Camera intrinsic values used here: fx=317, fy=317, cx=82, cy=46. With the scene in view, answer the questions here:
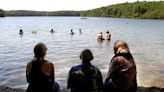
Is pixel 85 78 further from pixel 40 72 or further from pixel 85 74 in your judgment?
pixel 40 72

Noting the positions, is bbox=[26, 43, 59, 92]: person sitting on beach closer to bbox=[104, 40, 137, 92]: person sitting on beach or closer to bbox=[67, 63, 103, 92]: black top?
bbox=[67, 63, 103, 92]: black top

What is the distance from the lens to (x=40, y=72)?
7.07 meters

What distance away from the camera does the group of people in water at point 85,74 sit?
7070 millimetres

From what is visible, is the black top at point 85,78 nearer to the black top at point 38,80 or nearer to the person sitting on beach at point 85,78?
the person sitting on beach at point 85,78

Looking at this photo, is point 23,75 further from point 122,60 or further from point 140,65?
point 122,60

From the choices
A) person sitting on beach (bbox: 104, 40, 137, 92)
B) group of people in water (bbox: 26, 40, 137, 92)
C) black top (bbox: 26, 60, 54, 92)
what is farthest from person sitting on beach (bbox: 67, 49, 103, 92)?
black top (bbox: 26, 60, 54, 92)

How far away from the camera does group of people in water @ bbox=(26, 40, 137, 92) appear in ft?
23.2

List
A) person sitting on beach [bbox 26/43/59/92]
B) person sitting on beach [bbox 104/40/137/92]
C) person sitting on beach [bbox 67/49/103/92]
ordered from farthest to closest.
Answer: person sitting on beach [bbox 104/40/137/92] < person sitting on beach [bbox 67/49/103/92] < person sitting on beach [bbox 26/43/59/92]

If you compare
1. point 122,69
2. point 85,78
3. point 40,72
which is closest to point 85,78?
point 85,78

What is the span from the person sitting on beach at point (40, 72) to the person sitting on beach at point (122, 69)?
149cm

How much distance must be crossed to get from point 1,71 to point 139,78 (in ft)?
26.6

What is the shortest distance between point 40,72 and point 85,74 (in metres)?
1.03

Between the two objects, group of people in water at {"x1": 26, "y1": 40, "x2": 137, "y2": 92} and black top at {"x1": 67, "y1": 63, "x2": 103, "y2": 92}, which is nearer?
group of people in water at {"x1": 26, "y1": 40, "x2": 137, "y2": 92}

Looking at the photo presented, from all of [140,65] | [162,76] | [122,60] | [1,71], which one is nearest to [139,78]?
[162,76]
